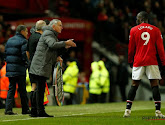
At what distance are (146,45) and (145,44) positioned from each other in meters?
0.03

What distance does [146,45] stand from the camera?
10.7 metres

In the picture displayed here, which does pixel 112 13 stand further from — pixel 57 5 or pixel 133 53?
pixel 133 53

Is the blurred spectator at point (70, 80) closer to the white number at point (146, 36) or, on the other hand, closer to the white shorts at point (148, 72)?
the white shorts at point (148, 72)

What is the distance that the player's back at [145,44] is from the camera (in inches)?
422

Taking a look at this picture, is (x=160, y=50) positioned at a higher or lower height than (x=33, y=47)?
lower

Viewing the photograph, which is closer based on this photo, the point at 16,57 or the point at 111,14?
the point at 16,57

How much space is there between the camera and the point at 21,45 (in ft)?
43.0

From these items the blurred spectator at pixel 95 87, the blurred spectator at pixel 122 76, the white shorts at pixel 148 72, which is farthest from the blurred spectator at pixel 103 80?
the white shorts at pixel 148 72

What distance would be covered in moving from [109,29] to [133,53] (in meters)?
15.6

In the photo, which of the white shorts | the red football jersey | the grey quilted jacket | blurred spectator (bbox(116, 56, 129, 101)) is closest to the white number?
the red football jersey

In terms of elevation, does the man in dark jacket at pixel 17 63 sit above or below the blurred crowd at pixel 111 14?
below

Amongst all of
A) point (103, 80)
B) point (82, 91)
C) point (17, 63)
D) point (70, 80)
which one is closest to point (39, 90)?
point (17, 63)

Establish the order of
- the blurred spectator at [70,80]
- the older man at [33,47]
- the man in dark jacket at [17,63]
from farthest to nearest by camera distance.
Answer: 1. the blurred spectator at [70,80]
2. the man in dark jacket at [17,63]
3. the older man at [33,47]

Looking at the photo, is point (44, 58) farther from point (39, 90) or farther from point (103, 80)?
point (103, 80)
